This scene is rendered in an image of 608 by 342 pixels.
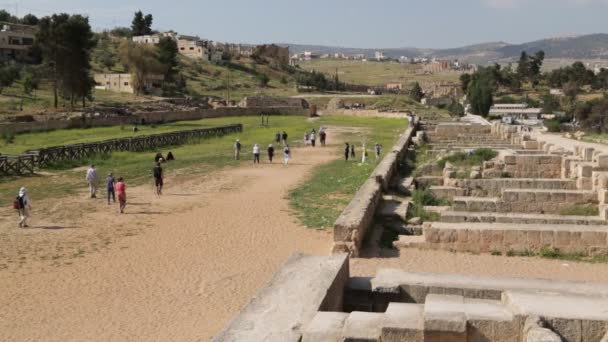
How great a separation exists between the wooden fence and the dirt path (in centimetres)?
699

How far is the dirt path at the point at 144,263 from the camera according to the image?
9492 millimetres

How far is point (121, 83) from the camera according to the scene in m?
73.0

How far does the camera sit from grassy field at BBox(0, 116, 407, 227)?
776 inches

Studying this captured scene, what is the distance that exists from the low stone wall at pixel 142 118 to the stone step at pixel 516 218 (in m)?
32.5

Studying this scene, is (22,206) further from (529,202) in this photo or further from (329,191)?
(529,202)

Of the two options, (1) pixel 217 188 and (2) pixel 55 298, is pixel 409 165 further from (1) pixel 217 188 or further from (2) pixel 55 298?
(2) pixel 55 298

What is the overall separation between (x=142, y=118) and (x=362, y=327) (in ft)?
163

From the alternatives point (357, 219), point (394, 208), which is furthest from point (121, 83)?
point (357, 219)

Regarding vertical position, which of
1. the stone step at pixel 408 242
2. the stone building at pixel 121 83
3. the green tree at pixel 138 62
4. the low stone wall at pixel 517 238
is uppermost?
the green tree at pixel 138 62

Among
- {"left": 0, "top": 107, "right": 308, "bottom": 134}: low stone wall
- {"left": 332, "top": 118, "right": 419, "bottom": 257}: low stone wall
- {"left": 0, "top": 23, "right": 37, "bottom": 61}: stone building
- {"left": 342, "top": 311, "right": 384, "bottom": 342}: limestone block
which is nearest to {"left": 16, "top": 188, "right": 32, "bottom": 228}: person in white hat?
{"left": 332, "top": 118, "right": 419, "bottom": 257}: low stone wall

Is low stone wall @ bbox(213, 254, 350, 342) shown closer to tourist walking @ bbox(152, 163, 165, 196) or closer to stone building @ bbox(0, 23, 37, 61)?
tourist walking @ bbox(152, 163, 165, 196)

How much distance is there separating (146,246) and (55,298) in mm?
3691

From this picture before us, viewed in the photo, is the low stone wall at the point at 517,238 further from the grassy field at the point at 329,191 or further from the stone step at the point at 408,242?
the grassy field at the point at 329,191

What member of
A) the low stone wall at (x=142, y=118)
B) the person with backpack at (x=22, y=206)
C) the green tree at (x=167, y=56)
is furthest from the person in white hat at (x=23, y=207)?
the green tree at (x=167, y=56)
